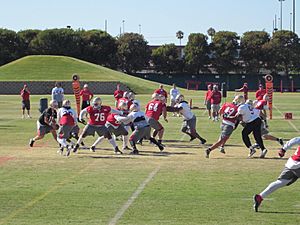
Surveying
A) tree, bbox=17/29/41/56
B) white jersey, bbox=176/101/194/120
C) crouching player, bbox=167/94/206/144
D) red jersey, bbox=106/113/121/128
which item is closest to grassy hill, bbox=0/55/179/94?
tree, bbox=17/29/41/56

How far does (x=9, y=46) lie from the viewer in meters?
109

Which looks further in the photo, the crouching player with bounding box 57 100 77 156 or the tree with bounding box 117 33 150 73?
the tree with bounding box 117 33 150 73

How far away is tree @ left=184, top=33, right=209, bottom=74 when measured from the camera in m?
107

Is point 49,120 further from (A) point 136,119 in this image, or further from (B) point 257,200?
(B) point 257,200

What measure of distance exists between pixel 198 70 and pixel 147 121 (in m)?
87.0

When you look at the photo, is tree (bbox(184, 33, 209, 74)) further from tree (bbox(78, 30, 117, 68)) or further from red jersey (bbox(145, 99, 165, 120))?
red jersey (bbox(145, 99, 165, 120))

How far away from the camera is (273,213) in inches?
450

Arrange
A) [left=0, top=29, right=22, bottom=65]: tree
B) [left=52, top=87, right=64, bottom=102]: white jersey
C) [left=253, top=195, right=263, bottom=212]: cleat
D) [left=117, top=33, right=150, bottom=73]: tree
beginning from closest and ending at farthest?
[left=253, top=195, right=263, bottom=212]: cleat
[left=52, top=87, right=64, bottom=102]: white jersey
[left=0, top=29, right=22, bottom=65]: tree
[left=117, top=33, right=150, bottom=73]: tree

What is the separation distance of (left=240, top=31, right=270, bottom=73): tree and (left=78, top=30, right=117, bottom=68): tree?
1994 cm

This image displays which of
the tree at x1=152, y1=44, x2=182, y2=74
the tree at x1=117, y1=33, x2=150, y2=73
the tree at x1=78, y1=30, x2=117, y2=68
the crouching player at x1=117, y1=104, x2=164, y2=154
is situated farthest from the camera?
the tree at x1=117, y1=33, x2=150, y2=73

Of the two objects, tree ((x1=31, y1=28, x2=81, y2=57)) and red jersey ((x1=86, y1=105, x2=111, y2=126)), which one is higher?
tree ((x1=31, y1=28, x2=81, y2=57))

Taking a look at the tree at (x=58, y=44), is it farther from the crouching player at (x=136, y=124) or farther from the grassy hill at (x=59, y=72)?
the crouching player at (x=136, y=124)

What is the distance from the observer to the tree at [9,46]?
107 m

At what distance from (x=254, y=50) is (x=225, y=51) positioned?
182 inches
